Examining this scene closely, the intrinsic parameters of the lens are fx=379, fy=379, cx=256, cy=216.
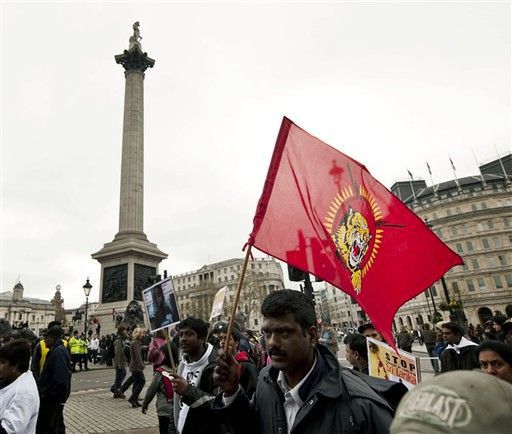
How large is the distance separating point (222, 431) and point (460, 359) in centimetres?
425

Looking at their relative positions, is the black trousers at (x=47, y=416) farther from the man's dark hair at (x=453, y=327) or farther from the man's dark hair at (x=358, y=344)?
the man's dark hair at (x=453, y=327)

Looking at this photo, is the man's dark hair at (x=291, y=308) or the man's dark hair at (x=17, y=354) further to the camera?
the man's dark hair at (x=17, y=354)

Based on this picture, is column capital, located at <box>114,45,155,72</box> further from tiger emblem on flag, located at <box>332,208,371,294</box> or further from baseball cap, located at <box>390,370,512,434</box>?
baseball cap, located at <box>390,370,512,434</box>

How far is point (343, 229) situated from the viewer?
12.7ft

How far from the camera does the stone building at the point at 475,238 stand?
6356cm

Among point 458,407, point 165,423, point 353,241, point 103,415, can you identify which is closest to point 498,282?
point 103,415

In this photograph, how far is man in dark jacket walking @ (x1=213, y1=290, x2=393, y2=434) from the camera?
1.93m

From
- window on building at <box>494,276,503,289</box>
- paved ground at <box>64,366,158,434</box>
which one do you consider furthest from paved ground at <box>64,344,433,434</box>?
window on building at <box>494,276,503,289</box>

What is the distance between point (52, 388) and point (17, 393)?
273 cm

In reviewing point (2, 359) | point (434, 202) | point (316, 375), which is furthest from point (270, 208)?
point (434, 202)

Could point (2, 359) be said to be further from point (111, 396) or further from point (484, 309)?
point (484, 309)

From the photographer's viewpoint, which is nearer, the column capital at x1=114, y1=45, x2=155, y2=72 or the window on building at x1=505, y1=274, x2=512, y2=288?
the column capital at x1=114, y1=45, x2=155, y2=72

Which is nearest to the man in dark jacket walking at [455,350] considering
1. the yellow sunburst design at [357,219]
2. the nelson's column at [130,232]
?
the yellow sunburst design at [357,219]

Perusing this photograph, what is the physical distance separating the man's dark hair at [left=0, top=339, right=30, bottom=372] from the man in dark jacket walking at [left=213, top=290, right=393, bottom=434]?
2.64 metres
